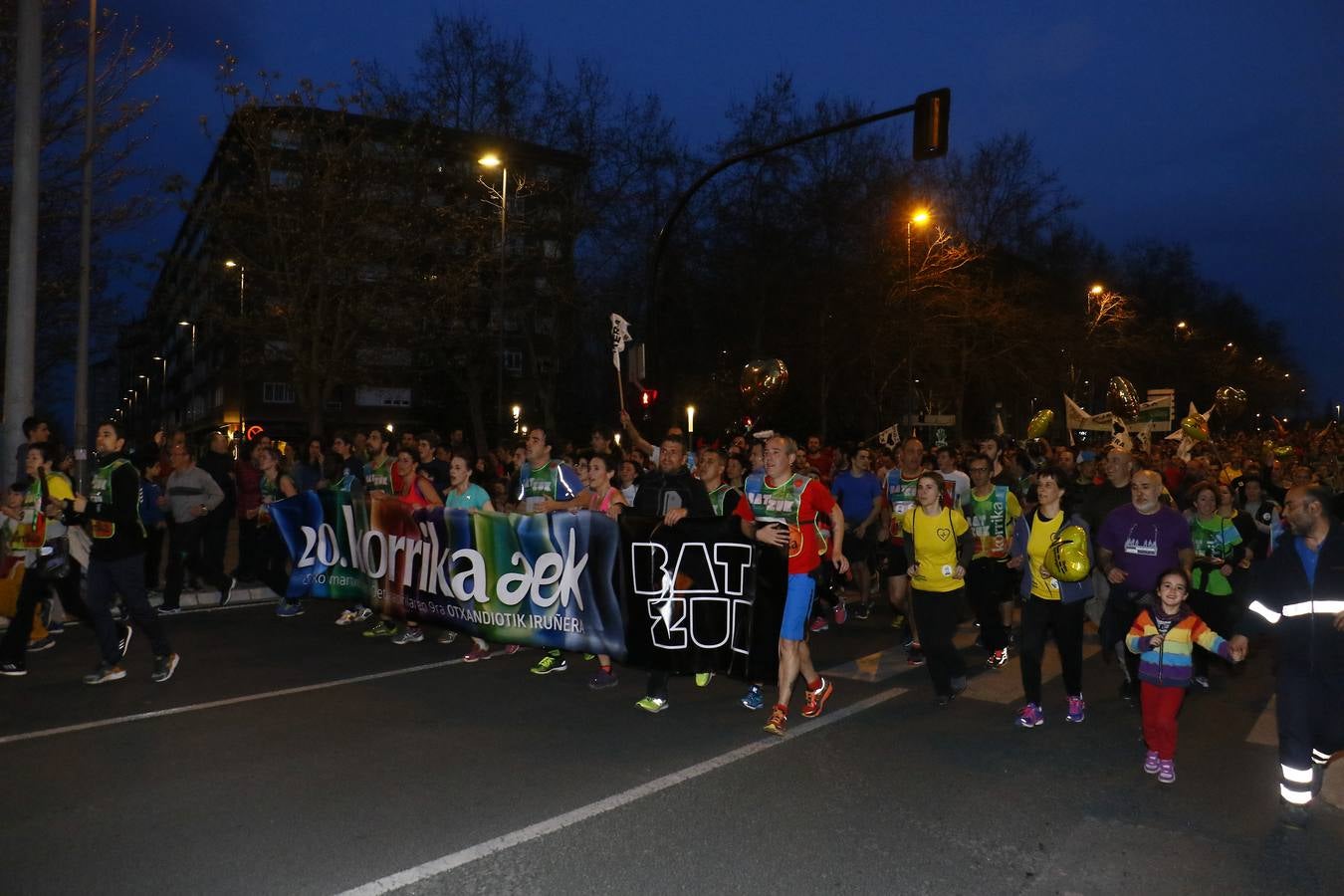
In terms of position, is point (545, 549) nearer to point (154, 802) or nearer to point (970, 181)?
point (154, 802)

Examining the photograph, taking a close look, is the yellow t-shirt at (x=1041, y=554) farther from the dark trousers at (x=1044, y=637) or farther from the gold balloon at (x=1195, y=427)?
the gold balloon at (x=1195, y=427)

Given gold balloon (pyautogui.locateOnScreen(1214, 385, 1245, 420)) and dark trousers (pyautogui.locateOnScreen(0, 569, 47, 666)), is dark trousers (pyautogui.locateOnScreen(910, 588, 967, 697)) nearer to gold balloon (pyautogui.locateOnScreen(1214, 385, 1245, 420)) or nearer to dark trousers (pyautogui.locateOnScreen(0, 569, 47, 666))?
dark trousers (pyautogui.locateOnScreen(0, 569, 47, 666))

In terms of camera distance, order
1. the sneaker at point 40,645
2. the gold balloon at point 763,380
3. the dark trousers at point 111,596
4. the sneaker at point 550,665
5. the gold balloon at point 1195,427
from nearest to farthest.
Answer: the dark trousers at point 111,596, the sneaker at point 550,665, the sneaker at point 40,645, the gold balloon at point 763,380, the gold balloon at point 1195,427

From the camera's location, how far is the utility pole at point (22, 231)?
11586mm

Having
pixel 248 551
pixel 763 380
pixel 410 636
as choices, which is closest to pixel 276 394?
pixel 763 380

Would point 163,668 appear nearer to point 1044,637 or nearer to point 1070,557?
point 1044,637

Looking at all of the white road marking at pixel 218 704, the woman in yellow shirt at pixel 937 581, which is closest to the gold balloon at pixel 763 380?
the white road marking at pixel 218 704

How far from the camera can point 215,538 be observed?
11.9 m

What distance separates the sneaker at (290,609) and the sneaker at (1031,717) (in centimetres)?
740

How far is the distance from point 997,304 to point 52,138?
26066 mm

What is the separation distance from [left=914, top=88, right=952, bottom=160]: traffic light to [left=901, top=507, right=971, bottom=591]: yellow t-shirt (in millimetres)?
7601

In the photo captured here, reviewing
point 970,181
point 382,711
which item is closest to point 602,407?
point 970,181

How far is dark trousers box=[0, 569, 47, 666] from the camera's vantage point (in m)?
8.03

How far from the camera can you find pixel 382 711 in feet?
22.9
